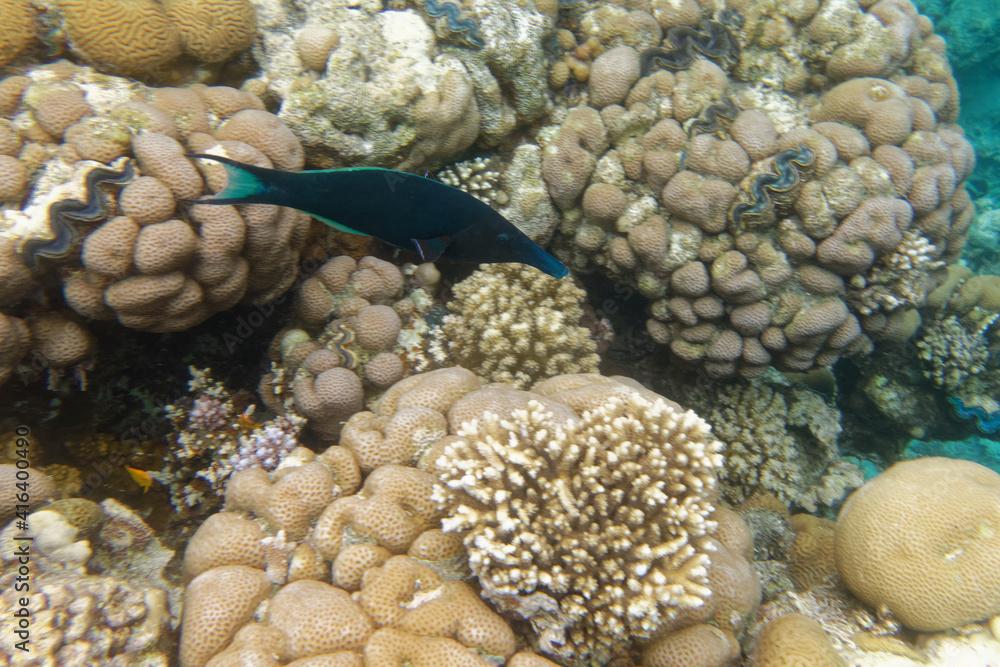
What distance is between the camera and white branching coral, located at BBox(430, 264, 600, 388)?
411 centimetres

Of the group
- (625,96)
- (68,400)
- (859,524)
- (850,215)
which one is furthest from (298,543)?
(850,215)

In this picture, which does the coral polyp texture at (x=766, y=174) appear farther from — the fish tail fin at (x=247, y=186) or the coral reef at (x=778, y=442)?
the fish tail fin at (x=247, y=186)

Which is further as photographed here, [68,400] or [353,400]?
[353,400]

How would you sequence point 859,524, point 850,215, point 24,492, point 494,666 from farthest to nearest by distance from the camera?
point 850,215, point 859,524, point 24,492, point 494,666

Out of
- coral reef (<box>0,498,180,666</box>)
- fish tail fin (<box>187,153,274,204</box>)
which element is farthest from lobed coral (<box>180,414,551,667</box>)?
fish tail fin (<box>187,153,274,204</box>)

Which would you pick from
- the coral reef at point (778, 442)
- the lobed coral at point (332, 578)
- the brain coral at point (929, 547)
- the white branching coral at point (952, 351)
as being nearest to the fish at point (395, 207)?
the lobed coral at point (332, 578)

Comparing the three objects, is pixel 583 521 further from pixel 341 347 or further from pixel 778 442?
pixel 778 442

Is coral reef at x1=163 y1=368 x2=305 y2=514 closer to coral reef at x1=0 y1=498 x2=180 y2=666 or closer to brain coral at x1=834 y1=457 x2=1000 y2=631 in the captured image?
coral reef at x1=0 y1=498 x2=180 y2=666

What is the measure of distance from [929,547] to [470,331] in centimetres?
311

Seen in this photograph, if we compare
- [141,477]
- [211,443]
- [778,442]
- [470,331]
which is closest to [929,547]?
[778,442]

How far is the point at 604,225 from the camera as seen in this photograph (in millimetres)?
4727

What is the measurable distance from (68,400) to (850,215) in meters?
5.55

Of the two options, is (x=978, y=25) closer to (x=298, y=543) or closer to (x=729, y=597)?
(x=729, y=597)

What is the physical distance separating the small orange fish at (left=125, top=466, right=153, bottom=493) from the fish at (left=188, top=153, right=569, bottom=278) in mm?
1933
